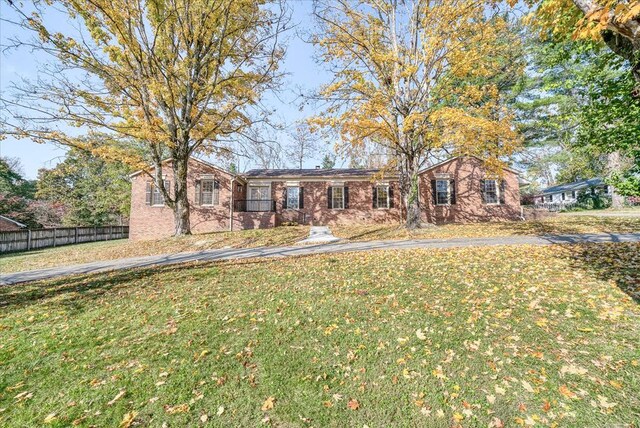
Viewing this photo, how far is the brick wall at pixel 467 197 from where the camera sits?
20527 millimetres

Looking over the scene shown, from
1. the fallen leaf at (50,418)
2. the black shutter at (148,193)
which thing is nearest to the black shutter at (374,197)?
the black shutter at (148,193)

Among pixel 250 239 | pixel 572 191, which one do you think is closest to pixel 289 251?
pixel 250 239

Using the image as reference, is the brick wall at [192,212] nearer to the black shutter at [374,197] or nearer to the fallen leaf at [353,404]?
the black shutter at [374,197]

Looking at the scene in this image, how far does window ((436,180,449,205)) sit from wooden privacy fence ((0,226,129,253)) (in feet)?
89.3

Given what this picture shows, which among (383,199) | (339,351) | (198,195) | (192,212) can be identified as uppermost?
(198,195)

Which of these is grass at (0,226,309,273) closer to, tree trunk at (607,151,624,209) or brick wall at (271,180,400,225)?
brick wall at (271,180,400,225)

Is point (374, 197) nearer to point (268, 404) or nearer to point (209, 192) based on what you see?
point (209, 192)

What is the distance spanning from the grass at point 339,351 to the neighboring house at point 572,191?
110 ft

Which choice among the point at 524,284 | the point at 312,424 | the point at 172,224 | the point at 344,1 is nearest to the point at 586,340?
the point at 524,284

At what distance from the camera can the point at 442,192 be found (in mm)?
20766

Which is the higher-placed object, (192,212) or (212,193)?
(212,193)

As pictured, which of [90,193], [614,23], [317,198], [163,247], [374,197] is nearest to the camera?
[614,23]

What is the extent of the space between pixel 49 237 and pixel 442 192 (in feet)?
91.4

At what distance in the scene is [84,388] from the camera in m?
3.16
